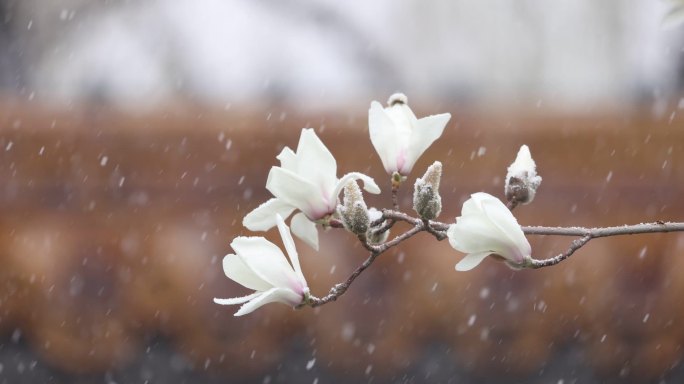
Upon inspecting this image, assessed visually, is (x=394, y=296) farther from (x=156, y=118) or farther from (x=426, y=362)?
(x=156, y=118)

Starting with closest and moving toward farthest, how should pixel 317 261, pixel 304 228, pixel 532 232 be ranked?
pixel 532 232
pixel 304 228
pixel 317 261

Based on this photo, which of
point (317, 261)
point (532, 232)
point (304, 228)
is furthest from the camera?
point (317, 261)

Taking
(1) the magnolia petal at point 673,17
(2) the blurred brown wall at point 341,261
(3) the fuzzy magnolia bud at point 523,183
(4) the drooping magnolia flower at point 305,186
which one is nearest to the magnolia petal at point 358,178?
(4) the drooping magnolia flower at point 305,186

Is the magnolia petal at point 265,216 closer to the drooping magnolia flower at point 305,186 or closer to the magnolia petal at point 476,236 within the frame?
the drooping magnolia flower at point 305,186

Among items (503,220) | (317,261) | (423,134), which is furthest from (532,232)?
(317,261)

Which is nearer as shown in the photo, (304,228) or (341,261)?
(304,228)

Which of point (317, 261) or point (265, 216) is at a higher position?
point (265, 216)

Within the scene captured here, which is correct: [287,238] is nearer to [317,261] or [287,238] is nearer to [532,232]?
[532,232]
